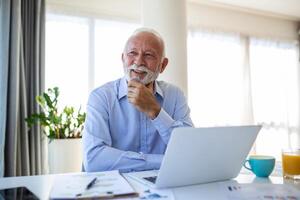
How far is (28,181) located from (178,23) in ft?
7.22

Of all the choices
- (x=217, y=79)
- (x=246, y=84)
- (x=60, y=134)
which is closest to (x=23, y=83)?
(x=60, y=134)

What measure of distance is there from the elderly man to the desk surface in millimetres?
272

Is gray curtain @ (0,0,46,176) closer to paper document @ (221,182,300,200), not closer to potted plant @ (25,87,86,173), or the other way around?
potted plant @ (25,87,86,173)

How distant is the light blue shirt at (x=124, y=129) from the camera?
107cm

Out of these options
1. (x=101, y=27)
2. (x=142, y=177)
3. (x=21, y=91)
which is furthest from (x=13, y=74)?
(x=142, y=177)

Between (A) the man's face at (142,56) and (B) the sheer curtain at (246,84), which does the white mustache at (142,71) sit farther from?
(B) the sheer curtain at (246,84)

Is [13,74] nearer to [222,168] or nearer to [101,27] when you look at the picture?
[101,27]

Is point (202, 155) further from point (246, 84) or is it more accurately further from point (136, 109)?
point (246, 84)

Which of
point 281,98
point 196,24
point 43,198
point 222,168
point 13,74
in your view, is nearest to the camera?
point 43,198

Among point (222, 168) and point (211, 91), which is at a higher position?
point (211, 91)

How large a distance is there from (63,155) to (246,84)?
9.91ft

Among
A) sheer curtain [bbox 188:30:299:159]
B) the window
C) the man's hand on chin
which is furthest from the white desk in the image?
sheer curtain [bbox 188:30:299:159]

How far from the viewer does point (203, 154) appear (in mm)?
788

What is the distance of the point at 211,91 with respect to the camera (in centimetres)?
418
